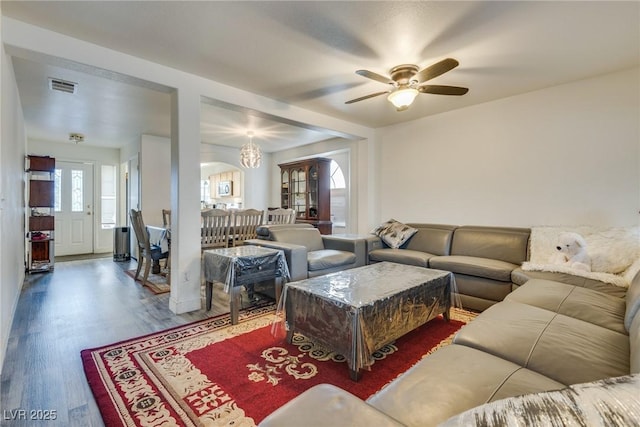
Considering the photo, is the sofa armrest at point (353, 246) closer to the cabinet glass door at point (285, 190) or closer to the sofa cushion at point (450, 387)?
the sofa cushion at point (450, 387)

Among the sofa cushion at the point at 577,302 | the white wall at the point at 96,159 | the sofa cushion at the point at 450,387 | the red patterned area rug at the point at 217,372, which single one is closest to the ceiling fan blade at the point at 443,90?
the sofa cushion at the point at 577,302

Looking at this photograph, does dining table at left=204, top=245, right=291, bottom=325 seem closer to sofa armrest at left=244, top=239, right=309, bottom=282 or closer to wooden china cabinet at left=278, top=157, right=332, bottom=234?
sofa armrest at left=244, top=239, right=309, bottom=282

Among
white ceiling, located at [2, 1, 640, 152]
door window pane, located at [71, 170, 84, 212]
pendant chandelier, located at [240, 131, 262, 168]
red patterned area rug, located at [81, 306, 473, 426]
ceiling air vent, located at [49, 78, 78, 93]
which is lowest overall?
red patterned area rug, located at [81, 306, 473, 426]

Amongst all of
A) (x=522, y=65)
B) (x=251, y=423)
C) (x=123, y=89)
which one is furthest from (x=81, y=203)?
(x=522, y=65)

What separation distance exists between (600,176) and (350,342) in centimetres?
328

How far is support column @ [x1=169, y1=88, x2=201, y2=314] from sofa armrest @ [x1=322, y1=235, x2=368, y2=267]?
1.78m

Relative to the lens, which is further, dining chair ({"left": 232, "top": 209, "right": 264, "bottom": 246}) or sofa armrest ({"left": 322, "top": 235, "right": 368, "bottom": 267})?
dining chair ({"left": 232, "top": 209, "right": 264, "bottom": 246})

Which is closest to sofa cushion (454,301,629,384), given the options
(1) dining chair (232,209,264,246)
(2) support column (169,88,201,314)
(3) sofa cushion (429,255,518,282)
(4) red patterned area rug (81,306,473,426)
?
(4) red patterned area rug (81,306,473,426)

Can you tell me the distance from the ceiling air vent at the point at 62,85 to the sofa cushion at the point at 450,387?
4226 mm

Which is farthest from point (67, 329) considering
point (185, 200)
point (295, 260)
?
point (295, 260)

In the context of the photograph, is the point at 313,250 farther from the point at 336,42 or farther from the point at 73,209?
the point at 73,209

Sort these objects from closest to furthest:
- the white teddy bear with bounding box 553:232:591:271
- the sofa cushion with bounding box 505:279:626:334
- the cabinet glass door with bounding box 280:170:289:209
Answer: the sofa cushion with bounding box 505:279:626:334 → the white teddy bear with bounding box 553:232:591:271 → the cabinet glass door with bounding box 280:170:289:209

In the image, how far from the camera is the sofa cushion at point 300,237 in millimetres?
3624

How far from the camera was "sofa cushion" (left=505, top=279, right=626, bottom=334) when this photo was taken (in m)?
1.70
